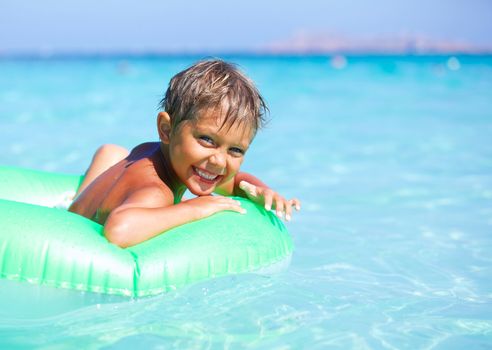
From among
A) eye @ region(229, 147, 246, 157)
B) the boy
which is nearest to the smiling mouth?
the boy

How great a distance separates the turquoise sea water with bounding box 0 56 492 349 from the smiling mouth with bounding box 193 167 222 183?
1.37 ft

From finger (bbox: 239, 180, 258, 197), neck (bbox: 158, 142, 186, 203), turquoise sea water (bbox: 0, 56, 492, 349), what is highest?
neck (bbox: 158, 142, 186, 203)

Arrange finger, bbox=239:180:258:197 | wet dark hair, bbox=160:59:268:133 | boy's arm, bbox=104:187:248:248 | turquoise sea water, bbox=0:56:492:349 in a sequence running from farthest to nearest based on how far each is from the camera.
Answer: finger, bbox=239:180:258:197 → wet dark hair, bbox=160:59:268:133 → boy's arm, bbox=104:187:248:248 → turquoise sea water, bbox=0:56:492:349

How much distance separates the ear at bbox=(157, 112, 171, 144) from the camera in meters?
2.61

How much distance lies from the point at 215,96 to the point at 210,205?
0.44 meters

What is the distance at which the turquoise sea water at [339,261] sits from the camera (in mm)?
2195

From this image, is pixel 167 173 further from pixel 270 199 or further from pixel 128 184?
pixel 270 199

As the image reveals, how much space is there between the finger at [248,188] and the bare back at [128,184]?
1.31ft

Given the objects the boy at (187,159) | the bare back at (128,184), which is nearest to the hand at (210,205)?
the boy at (187,159)

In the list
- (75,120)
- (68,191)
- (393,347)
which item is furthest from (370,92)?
(393,347)

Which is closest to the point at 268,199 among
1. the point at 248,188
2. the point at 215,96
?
the point at 248,188

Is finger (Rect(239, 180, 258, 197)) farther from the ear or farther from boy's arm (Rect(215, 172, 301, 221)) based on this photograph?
the ear

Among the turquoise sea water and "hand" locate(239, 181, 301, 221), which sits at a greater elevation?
"hand" locate(239, 181, 301, 221)

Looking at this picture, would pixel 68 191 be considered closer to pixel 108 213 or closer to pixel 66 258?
pixel 108 213
